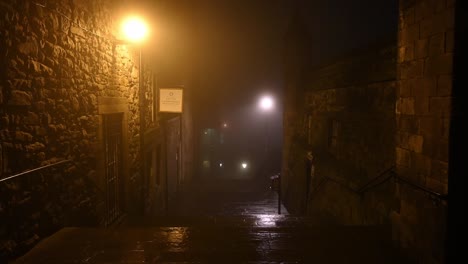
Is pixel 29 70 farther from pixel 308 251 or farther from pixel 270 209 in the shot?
pixel 270 209

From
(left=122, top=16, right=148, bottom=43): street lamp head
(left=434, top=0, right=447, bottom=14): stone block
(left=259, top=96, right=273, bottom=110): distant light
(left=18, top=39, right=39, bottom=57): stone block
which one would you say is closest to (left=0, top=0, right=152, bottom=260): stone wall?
(left=18, top=39, right=39, bottom=57): stone block

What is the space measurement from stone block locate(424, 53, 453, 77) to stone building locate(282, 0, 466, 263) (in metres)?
0.01

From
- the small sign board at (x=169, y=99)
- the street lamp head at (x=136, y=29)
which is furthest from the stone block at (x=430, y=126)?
the small sign board at (x=169, y=99)

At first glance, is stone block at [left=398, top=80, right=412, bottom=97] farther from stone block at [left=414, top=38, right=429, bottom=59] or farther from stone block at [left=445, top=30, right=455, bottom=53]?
stone block at [left=445, top=30, right=455, bottom=53]

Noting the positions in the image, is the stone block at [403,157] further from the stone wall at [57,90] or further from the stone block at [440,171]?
the stone wall at [57,90]

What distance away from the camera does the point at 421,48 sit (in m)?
4.01

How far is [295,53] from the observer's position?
1561 cm

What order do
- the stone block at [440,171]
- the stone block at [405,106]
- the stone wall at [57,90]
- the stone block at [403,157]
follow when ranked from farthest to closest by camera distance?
the stone block at [403,157] < the stone block at [405,106] < the stone wall at [57,90] < the stone block at [440,171]

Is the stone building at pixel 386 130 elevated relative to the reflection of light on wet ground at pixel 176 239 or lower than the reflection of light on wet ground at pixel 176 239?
elevated

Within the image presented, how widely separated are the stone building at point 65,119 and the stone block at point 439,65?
4531mm

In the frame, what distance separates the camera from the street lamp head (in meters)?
6.91

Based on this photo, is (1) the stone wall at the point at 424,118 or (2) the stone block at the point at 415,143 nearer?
(1) the stone wall at the point at 424,118

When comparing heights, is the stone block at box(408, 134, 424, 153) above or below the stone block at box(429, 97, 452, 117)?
below

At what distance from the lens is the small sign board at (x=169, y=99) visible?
427 inches
